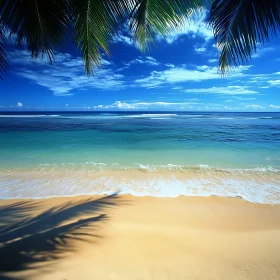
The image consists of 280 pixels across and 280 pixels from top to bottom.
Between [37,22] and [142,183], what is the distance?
4133 millimetres

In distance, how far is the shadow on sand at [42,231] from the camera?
2.13 meters

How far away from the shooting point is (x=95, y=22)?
2557mm

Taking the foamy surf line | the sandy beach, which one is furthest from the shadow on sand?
the foamy surf line

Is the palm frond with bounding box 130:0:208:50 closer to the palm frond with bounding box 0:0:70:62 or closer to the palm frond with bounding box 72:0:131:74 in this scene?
the palm frond with bounding box 72:0:131:74

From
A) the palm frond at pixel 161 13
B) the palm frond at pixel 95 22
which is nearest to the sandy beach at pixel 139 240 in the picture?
the palm frond at pixel 95 22

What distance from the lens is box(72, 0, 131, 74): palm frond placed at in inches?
97.2

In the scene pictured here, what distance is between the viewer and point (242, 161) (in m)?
7.30

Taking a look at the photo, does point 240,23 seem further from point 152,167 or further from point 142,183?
point 152,167

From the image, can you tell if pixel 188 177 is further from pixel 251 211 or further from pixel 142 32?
pixel 142 32

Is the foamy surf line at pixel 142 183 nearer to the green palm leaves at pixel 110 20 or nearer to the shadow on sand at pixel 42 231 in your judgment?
the shadow on sand at pixel 42 231

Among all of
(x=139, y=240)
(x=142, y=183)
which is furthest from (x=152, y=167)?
(x=139, y=240)

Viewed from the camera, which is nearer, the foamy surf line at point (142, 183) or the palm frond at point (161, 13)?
the palm frond at point (161, 13)

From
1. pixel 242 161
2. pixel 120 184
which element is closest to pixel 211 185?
pixel 120 184

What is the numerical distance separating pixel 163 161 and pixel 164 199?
3.42 metres
